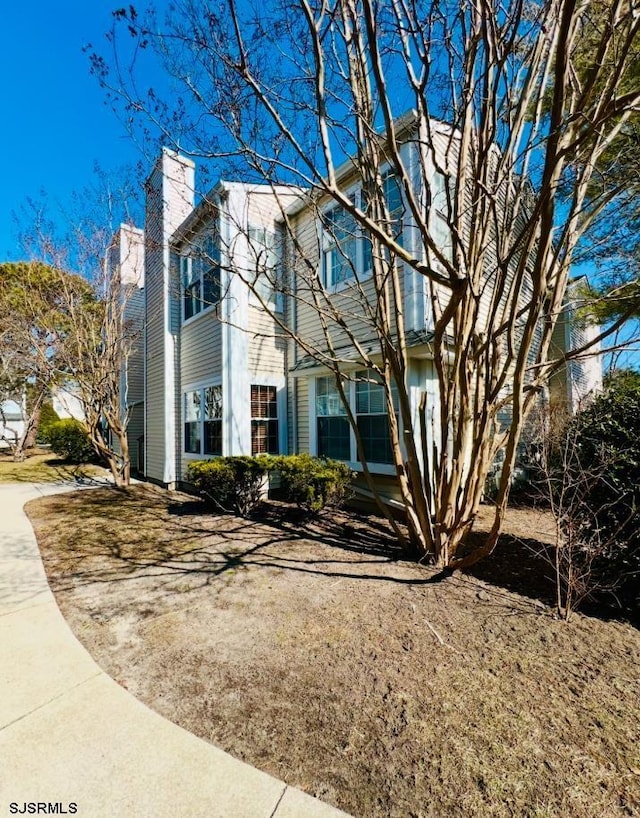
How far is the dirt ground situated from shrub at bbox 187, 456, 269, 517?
2071 millimetres

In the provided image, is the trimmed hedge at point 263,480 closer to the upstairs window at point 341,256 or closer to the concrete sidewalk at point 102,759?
the upstairs window at point 341,256

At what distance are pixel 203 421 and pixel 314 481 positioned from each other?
4538mm

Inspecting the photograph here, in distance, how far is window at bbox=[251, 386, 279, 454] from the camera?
31.9ft

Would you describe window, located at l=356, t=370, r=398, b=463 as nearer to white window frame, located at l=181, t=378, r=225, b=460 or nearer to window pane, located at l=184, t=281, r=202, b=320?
white window frame, located at l=181, t=378, r=225, b=460

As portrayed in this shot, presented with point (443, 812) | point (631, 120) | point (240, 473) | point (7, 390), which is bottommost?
point (443, 812)

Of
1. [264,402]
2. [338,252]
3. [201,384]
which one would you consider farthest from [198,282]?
[338,252]

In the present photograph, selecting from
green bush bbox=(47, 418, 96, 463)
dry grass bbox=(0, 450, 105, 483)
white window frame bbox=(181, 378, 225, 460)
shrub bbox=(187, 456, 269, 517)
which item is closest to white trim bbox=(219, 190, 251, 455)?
white window frame bbox=(181, 378, 225, 460)

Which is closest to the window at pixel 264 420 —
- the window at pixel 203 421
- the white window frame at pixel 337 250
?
the window at pixel 203 421

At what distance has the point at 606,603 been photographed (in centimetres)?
386

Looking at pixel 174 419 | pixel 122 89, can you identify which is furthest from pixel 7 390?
pixel 122 89

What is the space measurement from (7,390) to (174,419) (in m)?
12.7

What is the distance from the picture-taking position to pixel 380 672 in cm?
295

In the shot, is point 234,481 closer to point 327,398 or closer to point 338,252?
point 327,398

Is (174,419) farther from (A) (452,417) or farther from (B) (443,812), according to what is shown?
(B) (443,812)
